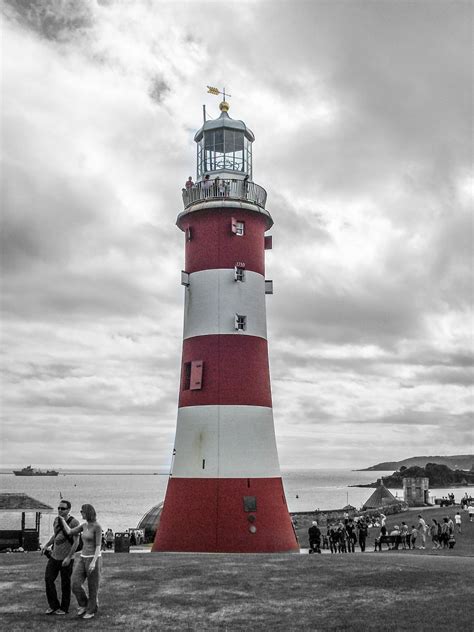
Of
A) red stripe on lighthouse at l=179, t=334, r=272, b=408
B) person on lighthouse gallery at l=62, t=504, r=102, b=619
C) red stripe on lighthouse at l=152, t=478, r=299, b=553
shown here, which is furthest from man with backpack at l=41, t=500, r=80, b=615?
red stripe on lighthouse at l=179, t=334, r=272, b=408

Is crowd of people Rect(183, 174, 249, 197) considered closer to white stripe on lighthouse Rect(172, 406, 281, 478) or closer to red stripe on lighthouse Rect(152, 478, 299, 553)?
white stripe on lighthouse Rect(172, 406, 281, 478)

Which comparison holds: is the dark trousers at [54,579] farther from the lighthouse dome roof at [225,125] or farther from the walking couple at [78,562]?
the lighthouse dome roof at [225,125]

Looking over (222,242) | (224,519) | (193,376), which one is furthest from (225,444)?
(222,242)

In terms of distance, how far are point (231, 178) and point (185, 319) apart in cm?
585

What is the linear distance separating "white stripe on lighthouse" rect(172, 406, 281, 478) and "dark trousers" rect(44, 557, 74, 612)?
42.4 ft

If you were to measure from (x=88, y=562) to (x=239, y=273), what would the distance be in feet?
53.2

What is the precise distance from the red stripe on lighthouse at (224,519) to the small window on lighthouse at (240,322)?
548cm

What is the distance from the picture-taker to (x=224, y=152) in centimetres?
2784

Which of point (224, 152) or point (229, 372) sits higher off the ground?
point (224, 152)

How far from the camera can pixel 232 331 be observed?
82.8 ft

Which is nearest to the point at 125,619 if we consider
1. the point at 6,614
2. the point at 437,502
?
the point at 6,614

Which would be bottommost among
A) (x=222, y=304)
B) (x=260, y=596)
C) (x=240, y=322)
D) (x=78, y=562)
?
(x=260, y=596)

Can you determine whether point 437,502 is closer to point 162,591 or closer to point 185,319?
point 185,319

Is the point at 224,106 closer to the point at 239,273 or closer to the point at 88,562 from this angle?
the point at 239,273
